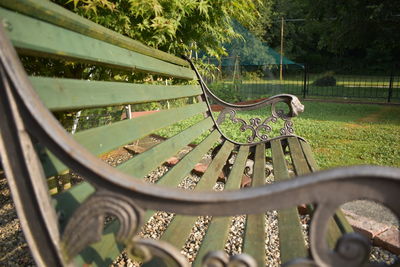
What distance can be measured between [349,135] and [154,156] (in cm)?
433

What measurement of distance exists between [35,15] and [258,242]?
0.94m

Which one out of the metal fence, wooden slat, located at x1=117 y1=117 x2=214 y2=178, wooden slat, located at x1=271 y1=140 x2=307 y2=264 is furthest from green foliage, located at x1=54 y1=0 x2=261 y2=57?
the metal fence

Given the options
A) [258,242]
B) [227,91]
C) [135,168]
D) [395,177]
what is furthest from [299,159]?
[227,91]

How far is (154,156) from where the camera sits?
4.39 feet

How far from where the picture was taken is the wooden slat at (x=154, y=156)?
1.13 meters

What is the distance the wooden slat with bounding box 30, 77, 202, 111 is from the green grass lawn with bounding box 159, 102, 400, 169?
2.51 meters

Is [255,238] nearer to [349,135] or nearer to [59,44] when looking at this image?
[59,44]

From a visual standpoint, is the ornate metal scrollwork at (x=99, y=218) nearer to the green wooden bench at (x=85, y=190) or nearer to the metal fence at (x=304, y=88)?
the green wooden bench at (x=85, y=190)

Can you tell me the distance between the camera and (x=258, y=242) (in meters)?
1.04

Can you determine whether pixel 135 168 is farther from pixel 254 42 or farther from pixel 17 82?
pixel 254 42

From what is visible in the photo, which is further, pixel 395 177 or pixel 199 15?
pixel 199 15

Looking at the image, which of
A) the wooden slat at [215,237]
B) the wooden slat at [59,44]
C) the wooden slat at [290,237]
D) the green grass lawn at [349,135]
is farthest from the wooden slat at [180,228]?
the green grass lawn at [349,135]

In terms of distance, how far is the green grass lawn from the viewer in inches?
140

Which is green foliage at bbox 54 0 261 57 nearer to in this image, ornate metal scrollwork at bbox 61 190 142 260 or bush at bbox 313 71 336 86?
ornate metal scrollwork at bbox 61 190 142 260
